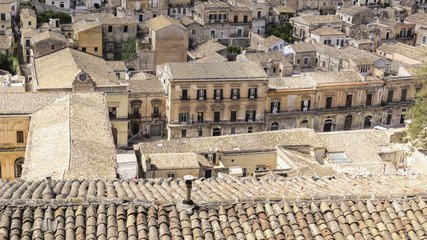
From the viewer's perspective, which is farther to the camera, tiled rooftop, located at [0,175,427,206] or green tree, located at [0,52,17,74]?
green tree, located at [0,52,17,74]

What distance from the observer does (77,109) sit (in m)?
24.1

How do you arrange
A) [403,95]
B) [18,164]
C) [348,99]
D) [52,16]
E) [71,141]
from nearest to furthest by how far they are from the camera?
[71,141], [18,164], [348,99], [403,95], [52,16]

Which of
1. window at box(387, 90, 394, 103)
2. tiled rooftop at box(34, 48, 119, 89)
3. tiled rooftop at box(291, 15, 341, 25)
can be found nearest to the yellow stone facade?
tiled rooftop at box(34, 48, 119, 89)

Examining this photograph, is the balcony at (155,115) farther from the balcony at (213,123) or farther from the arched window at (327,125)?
the arched window at (327,125)

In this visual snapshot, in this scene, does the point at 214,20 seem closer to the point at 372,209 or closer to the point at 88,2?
the point at 88,2

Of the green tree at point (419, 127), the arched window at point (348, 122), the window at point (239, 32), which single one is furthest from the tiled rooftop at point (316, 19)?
the green tree at point (419, 127)

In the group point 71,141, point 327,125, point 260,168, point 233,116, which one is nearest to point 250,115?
point 233,116

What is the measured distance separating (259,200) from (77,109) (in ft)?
53.1

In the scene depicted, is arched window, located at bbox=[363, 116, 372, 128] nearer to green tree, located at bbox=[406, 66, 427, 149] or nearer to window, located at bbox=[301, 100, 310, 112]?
window, located at bbox=[301, 100, 310, 112]

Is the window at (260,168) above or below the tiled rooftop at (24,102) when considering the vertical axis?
below

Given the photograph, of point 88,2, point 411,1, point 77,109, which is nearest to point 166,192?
point 77,109

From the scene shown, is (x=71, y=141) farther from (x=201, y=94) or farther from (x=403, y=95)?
(x=403, y=95)

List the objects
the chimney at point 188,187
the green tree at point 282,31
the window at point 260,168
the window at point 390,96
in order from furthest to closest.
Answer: the green tree at point 282,31
the window at point 390,96
the window at point 260,168
the chimney at point 188,187

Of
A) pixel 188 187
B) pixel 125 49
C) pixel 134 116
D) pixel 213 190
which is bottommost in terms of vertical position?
pixel 134 116
